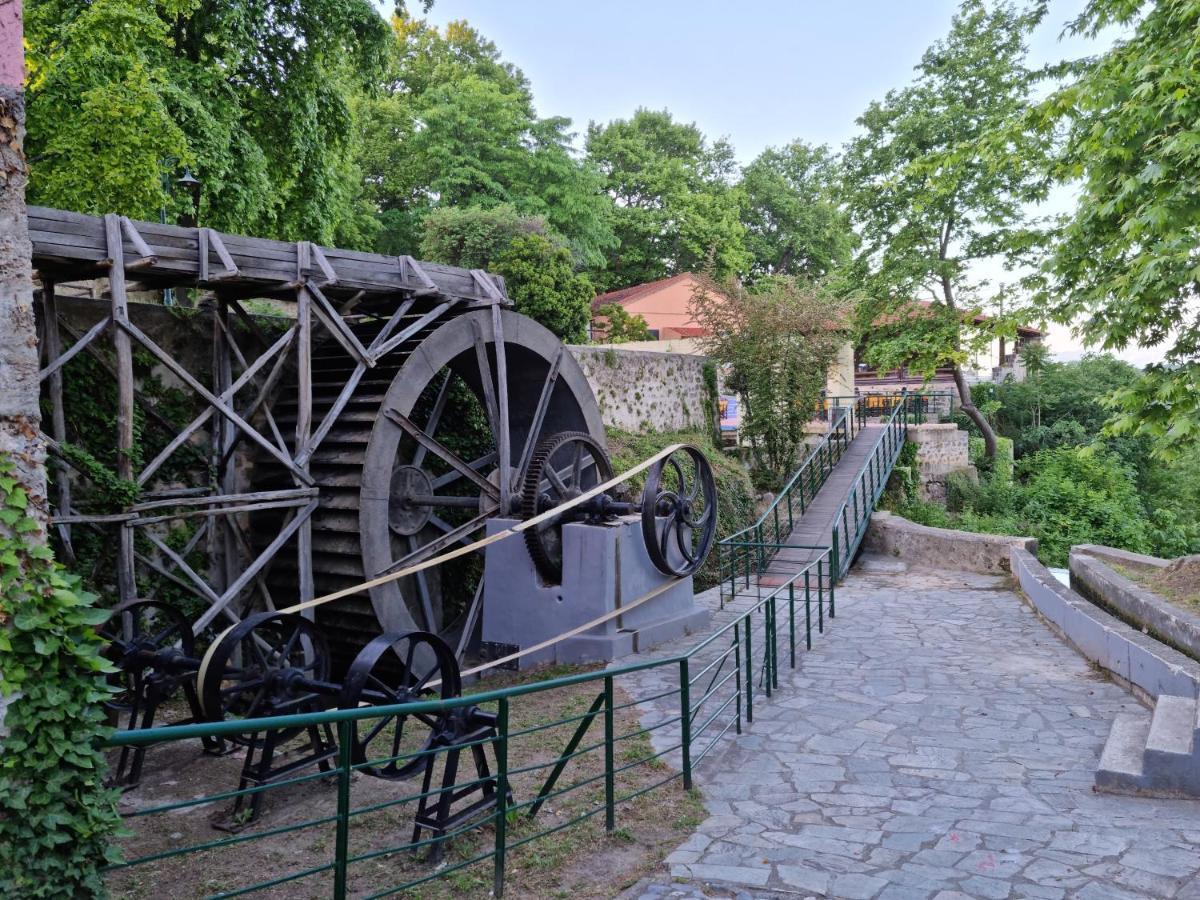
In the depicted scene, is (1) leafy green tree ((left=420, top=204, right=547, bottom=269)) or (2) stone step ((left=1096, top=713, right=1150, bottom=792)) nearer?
(2) stone step ((left=1096, top=713, right=1150, bottom=792))

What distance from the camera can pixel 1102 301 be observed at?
780 centimetres

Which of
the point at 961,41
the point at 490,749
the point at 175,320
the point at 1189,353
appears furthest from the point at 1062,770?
the point at 961,41

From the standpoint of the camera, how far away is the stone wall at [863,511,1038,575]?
39.8 ft

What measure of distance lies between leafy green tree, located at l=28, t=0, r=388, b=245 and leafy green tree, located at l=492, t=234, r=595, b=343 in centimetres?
353

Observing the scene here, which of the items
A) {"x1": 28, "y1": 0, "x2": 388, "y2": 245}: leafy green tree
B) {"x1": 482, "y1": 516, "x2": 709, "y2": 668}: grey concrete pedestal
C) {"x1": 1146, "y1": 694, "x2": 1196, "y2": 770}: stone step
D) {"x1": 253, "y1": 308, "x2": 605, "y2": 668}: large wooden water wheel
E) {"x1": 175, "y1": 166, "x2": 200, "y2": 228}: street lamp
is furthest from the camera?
{"x1": 175, "y1": 166, "x2": 200, "y2": 228}: street lamp

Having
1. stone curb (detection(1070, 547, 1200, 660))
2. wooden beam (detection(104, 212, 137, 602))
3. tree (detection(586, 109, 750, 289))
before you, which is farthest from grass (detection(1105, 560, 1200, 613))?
tree (detection(586, 109, 750, 289))

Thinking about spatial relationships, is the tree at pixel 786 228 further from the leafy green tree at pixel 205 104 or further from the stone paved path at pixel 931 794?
the stone paved path at pixel 931 794

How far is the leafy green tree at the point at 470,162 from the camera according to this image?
23.3m

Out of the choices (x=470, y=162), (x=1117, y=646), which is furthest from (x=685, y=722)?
(x=470, y=162)

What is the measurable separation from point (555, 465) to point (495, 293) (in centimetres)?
225

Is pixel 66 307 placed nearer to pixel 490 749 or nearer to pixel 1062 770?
pixel 490 749

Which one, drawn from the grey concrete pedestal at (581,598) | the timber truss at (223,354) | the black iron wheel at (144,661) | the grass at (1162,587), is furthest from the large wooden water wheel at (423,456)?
the grass at (1162,587)

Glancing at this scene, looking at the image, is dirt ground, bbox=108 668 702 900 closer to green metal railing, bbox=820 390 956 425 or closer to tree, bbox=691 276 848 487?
tree, bbox=691 276 848 487

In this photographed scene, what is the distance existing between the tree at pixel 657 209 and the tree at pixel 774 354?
540 inches
